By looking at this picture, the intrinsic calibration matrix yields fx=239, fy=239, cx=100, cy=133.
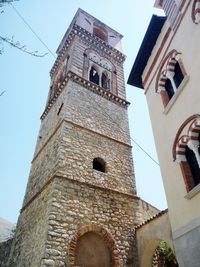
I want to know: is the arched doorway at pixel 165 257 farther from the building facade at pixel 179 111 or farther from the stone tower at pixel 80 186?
the building facade at pixel 179 111

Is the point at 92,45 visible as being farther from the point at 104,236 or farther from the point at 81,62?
the point at 104,236

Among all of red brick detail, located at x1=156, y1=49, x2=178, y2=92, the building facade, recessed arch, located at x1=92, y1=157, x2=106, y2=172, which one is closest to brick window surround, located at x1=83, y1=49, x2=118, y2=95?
recessed arch, located at x1=92, y1=157, x2=106, y2=172

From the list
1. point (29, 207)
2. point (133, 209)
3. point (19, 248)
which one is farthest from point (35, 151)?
point (133, 209)

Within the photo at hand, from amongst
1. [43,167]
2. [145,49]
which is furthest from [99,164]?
[145,49]

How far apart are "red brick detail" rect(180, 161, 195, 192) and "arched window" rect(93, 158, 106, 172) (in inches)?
181

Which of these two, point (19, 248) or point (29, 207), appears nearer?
point (19, 248)

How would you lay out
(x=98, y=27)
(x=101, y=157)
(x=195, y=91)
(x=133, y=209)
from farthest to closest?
1. (x=98, y=27)
2. (x=101, y=157)
3. (x=133, y=209)
4. (x=195, y=91)

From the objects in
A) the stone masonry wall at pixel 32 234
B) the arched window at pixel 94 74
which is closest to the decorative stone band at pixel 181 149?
the stone masonry wall at pixel 32 234

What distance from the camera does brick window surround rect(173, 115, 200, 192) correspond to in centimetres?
460

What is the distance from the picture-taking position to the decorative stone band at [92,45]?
14.9 metres

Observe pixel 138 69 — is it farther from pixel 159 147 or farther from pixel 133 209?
pixel 133 209

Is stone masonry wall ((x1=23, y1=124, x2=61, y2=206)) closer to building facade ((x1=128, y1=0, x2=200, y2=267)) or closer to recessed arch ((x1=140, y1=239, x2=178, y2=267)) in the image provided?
recessed arch ((x1=140, y1=239, x2=178, y2=267))

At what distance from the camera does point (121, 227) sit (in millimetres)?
7773

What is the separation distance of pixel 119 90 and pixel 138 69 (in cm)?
604
